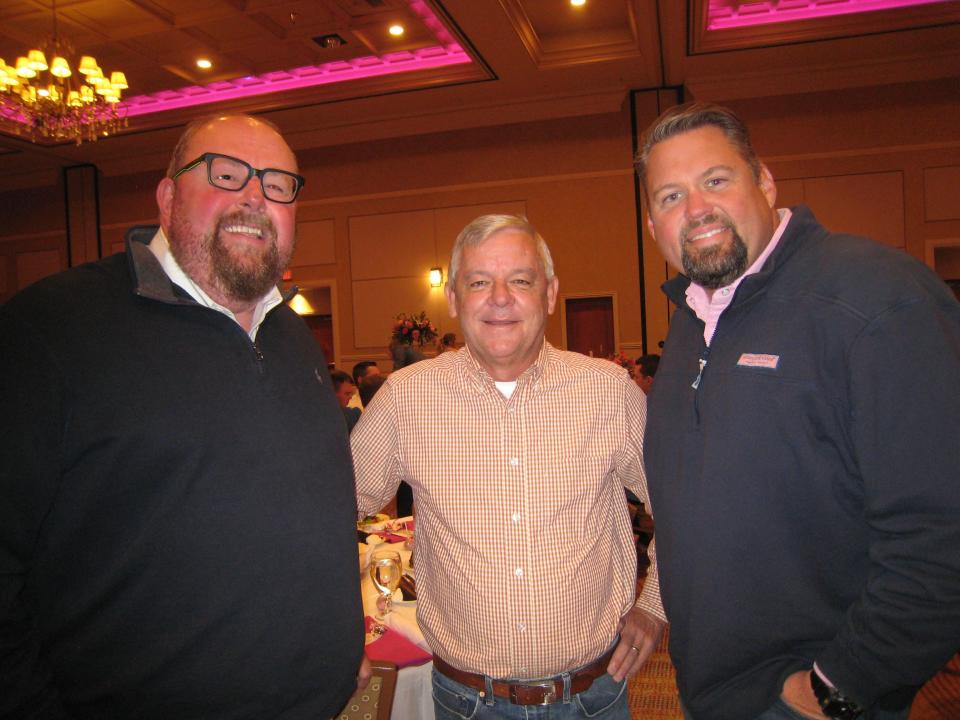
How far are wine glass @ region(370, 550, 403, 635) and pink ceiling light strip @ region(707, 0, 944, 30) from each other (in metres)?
7.69

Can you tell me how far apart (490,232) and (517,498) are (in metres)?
0.79

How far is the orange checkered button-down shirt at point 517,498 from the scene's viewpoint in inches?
66.8

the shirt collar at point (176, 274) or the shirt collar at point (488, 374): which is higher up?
the shirt collar at point (176, 274)

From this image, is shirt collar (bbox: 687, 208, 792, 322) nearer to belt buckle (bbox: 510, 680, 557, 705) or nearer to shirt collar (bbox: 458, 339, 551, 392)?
shirt collar (bbox: 458, 339, 551, 392)

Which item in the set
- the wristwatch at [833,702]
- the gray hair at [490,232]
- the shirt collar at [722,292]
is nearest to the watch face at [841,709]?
the wristwatch at [833,702]

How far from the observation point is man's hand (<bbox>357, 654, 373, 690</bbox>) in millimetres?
1699

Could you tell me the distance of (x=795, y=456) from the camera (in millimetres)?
1315

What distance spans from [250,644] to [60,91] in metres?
7.96

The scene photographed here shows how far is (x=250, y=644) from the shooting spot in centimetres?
136

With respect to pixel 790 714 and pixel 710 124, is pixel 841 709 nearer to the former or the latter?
pixel 790 714

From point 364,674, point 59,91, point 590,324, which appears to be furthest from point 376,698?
point 590,324

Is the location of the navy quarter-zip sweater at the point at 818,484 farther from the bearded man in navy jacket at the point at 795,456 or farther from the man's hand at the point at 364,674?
the man's hand at the point at 364,674

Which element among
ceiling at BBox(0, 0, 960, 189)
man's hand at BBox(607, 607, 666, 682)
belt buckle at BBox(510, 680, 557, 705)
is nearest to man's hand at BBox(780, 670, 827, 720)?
man's hand at BBox(607, 607, 666, 682)

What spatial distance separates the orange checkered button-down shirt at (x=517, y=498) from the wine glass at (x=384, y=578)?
Answer: 357 mm
